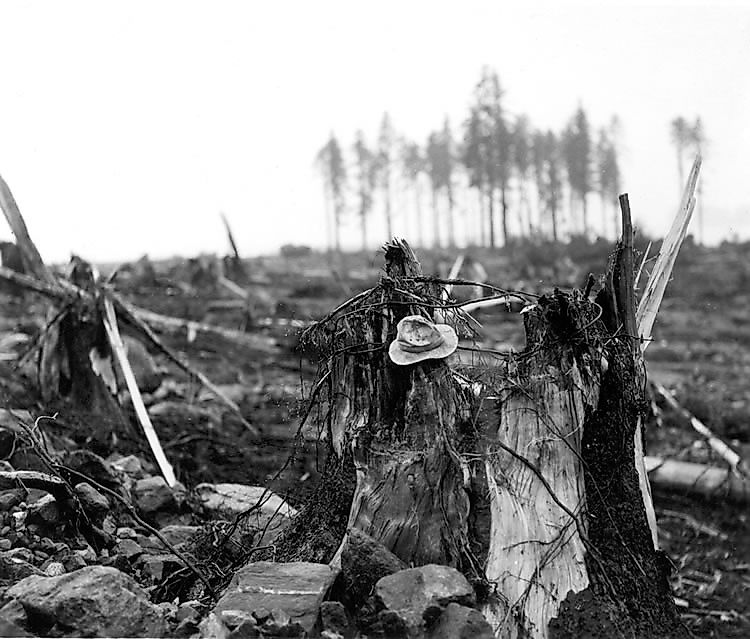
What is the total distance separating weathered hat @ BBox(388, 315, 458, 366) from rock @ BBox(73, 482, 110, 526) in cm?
230

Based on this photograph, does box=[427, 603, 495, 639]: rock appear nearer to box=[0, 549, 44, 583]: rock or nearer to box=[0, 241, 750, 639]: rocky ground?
box=[0, 241, 750, 639]: rocky ground

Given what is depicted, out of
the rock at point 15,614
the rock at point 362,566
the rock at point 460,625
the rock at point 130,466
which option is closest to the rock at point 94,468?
the rock at point 130,466

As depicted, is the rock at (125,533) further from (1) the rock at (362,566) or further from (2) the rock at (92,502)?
(1) the rock at (362,566)

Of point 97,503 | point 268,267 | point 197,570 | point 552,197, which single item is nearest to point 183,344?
point 97,503

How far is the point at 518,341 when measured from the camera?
17.7 meters

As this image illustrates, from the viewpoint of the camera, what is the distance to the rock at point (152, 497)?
17.7 feet

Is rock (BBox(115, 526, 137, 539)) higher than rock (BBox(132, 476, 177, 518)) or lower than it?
higher

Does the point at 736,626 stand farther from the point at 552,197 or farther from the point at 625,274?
the point at 552,197

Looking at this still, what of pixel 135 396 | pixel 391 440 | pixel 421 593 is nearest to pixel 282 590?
pixel 421 593

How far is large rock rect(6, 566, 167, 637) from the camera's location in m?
2.89

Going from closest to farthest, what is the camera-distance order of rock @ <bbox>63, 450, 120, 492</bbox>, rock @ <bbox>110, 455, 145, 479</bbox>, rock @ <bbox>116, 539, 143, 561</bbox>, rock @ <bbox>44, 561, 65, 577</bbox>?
rock @ <bbox>44, 561, 65, 577</bbox> → rock @ <bbox>116, 539, 143, 561</bbox> → rock @ <bbox>63, 450, 120, 492</bbox> → rock @ <bbox>110, 455, 145, 479</bbox>

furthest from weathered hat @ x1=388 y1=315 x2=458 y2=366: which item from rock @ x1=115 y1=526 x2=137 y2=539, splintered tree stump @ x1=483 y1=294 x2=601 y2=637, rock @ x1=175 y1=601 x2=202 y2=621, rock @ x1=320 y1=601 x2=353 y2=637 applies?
rock @ x1=115 y1=526 x2=137 y2=539

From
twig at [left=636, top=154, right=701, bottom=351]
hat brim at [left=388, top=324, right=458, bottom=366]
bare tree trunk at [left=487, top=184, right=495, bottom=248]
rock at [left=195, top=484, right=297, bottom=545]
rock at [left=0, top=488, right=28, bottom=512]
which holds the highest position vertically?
bare tree trunk at [left=487, top=184, right=495, bottom=248]

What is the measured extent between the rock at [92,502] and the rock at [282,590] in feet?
5.55
